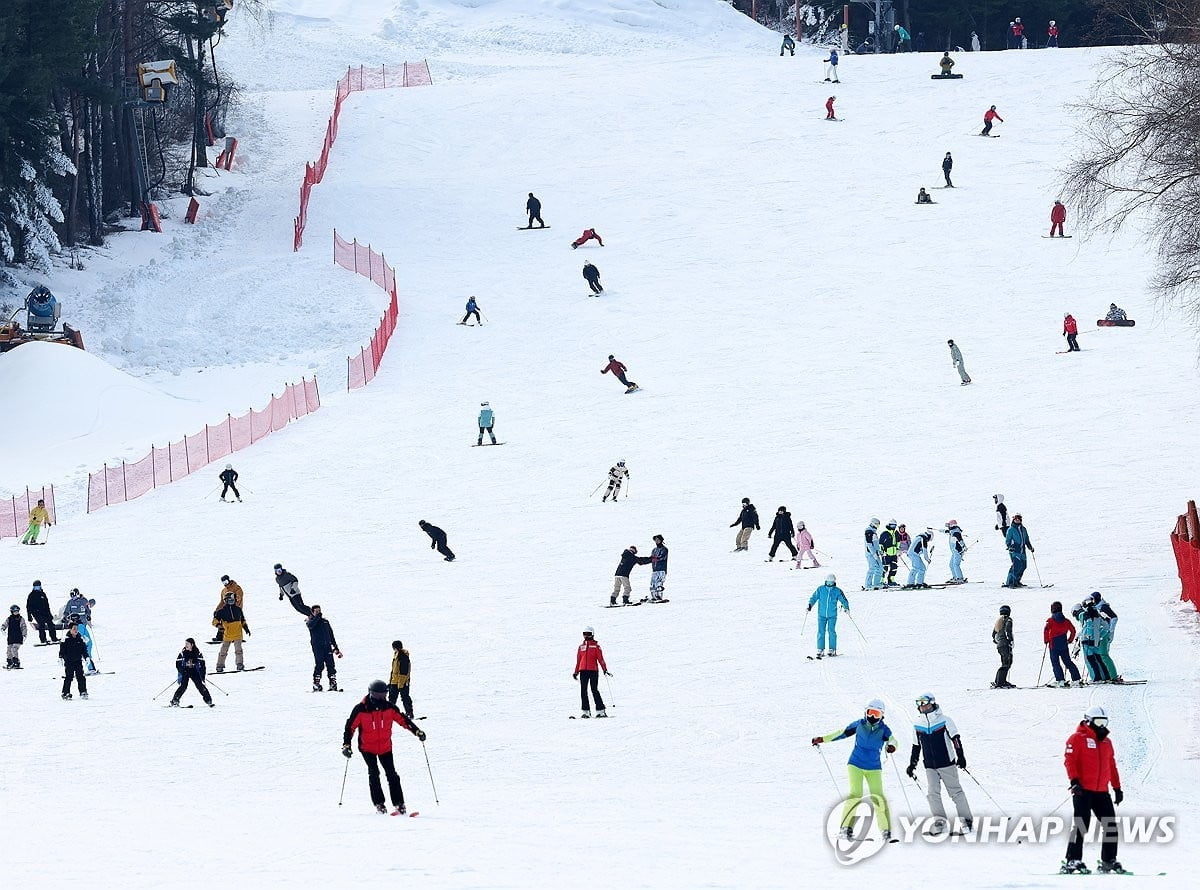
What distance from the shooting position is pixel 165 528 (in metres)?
32.0

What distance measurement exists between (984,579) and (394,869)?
14.6 m

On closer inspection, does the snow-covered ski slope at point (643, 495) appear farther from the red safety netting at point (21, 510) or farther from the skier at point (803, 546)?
the red safety netting at point (21, 510)

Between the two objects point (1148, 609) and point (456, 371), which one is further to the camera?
point (456, 371)

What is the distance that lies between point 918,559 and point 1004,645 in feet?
19.3

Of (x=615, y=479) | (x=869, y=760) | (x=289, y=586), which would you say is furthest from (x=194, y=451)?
(x=869, y=760)

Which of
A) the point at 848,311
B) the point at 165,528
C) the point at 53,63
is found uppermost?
the point at 53,63

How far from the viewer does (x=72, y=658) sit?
65.7 feet

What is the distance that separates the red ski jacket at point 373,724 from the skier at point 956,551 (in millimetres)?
12481

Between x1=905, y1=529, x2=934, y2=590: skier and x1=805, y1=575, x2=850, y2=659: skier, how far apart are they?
14.1ft

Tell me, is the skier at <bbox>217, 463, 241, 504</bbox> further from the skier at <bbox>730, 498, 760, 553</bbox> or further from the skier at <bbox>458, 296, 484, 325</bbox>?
the skier at <bbox>458, 296, 484, 325</bbox>

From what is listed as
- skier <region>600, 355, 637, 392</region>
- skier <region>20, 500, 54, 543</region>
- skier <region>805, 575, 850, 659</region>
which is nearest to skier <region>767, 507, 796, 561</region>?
skier <region>805, 575, 850, 659</region>

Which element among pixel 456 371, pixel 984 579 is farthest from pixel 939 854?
pixel 456 371

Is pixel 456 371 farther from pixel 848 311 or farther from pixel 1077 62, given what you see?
pixel 1077 62

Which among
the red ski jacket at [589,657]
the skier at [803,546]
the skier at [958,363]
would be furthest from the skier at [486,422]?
the red ski jacket at [589,657]
